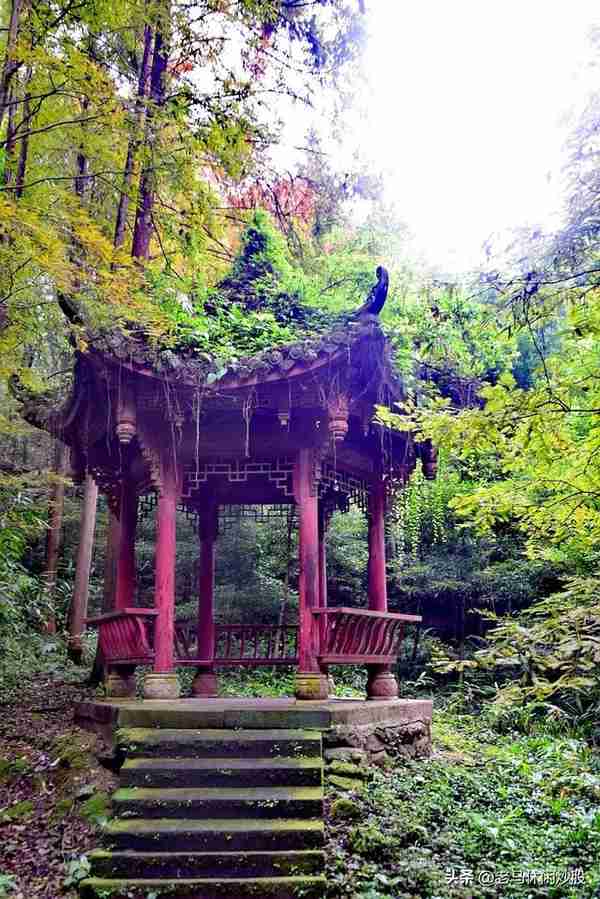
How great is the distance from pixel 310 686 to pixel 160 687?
1483 mm

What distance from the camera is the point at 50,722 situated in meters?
8.74

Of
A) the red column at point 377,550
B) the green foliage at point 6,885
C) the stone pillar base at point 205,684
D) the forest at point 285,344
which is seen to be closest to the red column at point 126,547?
the forest at point 285,344

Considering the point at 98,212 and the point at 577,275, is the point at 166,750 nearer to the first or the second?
the point at 577,275

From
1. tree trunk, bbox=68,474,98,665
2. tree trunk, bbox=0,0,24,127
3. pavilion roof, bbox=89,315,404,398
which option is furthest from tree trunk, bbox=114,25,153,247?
tree trunk, bbox=68,474,98,665

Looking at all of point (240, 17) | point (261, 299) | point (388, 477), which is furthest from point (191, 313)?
point (240, 17)

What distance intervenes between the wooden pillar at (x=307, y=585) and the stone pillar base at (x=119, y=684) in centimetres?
Answer: 218

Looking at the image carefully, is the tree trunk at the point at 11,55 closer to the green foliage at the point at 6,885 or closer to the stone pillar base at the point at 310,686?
the stone pillar base at the point at 310,686

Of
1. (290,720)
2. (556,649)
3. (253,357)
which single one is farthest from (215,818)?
(253,357)

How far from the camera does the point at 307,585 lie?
7.16 metres

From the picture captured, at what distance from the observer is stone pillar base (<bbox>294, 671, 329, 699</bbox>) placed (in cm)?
688

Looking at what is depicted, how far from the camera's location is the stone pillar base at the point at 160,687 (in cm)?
698

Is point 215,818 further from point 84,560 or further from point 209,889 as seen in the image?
point 84,560

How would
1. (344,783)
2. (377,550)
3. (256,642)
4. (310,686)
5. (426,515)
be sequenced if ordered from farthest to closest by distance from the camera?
(426,515) → (256,642) → (377,550) → (310,686) → (344,783)

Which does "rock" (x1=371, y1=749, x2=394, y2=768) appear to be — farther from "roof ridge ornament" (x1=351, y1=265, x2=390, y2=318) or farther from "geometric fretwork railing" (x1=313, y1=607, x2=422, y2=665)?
"roof ridge ornament" (x1=351, y1=265, x2=390, y2=318)
